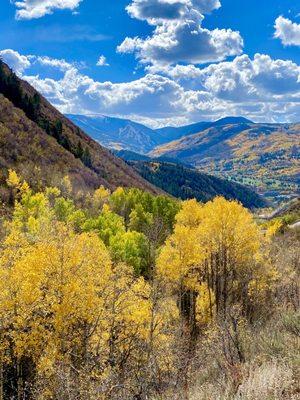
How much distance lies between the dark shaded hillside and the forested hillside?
40.1 metres

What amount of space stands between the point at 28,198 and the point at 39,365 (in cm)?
5821

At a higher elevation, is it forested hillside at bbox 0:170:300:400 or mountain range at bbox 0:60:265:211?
mountain range at bbox 0:60:265:211

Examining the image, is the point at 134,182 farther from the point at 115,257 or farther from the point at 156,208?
the point at 115,257

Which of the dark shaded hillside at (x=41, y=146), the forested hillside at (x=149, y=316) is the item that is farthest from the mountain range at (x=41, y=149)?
the forested hillside at (x=149, y=316)

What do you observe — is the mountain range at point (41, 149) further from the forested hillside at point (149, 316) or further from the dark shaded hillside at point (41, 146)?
the forested hillside at point (149, 316)

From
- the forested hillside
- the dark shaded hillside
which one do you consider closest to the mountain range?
the dark shaded hillside

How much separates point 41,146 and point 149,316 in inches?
3585

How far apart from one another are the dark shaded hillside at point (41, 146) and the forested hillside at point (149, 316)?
40123 mm

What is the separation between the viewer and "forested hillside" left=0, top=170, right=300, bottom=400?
1218 centimetres

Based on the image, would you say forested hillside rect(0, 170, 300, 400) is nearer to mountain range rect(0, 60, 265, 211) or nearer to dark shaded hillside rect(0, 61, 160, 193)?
mountain range rect(0, 60, 265, 211)

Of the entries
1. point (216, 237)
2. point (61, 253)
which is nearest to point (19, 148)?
point (216, 237)

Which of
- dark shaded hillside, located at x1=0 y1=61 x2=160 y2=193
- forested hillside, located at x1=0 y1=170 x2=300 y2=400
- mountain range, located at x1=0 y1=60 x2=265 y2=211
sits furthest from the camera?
dark shaded hillside, located at x1=0 y1=61 x2=160 y2=193

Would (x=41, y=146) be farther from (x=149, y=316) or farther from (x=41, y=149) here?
(x=149, y=316)

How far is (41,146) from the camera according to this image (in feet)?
374
